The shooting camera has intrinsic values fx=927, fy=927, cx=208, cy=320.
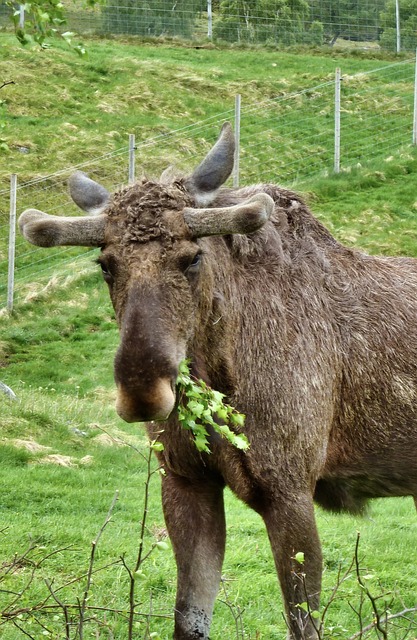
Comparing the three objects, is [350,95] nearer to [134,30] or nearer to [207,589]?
[134,30]

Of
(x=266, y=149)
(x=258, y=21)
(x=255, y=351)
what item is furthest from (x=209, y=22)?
(x=255, y=351)

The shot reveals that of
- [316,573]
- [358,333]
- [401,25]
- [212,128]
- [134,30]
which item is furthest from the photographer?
[401,25]

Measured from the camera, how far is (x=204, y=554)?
17.2 feet

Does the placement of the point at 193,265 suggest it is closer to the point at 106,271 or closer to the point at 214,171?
the point at 106,271

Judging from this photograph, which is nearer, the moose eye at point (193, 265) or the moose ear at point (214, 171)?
the moose eye at point (193, 265)

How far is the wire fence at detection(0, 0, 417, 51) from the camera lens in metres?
34.8

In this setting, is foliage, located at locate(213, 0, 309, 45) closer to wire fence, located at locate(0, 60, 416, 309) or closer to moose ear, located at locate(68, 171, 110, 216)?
wire fence, located at locate(0, 60, 416, 309)

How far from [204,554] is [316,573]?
2.12ft

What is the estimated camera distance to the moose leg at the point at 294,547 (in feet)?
16.0

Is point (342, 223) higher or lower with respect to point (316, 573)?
lower

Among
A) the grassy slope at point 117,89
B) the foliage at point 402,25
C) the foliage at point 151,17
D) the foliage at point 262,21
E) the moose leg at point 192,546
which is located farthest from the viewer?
the foliage at point 402,25

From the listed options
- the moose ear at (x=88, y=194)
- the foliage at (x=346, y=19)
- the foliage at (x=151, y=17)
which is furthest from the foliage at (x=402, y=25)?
the moose ear at (x=88, y=194)

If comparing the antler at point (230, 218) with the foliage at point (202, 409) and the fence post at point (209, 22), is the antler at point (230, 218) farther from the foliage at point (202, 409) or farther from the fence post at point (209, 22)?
the fence post at point (209, 22)

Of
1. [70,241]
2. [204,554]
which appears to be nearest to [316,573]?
[204,554]
